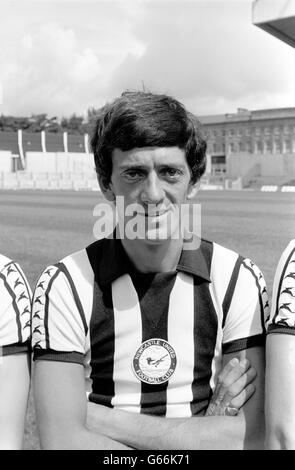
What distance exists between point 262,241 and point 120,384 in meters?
11.2

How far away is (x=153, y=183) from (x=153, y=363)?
0.66m

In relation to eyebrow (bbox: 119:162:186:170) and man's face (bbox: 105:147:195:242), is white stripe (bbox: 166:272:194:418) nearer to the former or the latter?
man's face (bbox: 105:147:195:242)

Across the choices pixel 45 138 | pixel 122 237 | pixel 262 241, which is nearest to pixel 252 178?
pixel 45 138

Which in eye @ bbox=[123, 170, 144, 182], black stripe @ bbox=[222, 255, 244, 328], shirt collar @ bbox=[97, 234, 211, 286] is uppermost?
eye @ bbox=[123, 170, 144, 182]

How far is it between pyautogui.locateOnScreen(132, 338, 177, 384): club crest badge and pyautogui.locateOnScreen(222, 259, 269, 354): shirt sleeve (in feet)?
0.71

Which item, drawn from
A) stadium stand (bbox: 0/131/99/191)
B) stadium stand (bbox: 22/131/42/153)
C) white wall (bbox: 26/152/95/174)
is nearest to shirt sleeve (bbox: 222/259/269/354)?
stadium stand (bbox: 0/131/99/191)

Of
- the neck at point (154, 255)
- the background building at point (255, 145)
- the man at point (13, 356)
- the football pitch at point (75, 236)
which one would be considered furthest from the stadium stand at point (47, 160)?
the man at point (13, 356)

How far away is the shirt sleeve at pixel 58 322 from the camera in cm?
227

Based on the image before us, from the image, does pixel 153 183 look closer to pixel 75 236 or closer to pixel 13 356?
pixel 13 356

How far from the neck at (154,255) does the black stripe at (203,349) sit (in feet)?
0.60

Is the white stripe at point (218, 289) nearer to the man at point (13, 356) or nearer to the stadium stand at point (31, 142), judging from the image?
the man at point (13, 356)

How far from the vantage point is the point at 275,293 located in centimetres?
225

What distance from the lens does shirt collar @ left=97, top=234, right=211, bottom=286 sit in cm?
242
